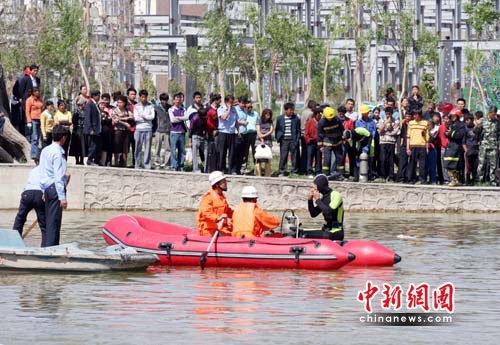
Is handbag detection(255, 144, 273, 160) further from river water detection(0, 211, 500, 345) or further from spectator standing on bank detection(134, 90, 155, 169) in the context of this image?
river water detection(0, 211, 500, 345)

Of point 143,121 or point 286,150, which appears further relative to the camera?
point 286,150

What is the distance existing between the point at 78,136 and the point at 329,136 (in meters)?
5.47

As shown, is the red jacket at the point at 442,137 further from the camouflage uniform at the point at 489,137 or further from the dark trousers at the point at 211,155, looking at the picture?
the dark trousers at the point at 211,155

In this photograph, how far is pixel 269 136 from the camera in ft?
96.2

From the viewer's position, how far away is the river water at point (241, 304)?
13266 mm

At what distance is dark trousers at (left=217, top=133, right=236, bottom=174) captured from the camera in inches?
1132

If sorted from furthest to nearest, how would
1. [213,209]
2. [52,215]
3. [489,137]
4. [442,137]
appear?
[442,137] → [489,137] → [213,209] → [52,215]

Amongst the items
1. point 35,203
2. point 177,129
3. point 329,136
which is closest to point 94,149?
point 177,129

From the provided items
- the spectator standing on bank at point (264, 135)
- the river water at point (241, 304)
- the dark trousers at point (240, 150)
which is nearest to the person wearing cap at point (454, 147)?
the spectator standing on bank at point (264, 135)

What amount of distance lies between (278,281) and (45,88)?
45513mm

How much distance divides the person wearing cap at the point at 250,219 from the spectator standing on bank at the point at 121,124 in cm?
994

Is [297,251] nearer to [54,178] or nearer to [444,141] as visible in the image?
[54,178]

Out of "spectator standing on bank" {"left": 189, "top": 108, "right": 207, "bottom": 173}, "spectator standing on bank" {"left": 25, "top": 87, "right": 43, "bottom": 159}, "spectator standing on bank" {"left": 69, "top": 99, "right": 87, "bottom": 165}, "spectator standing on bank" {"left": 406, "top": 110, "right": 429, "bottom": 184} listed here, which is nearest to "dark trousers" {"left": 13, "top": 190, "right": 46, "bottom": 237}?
"spectator standing on bank" {"left": 69, "top": 99, "right": 87, "bottom": 165}

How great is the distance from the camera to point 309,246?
61.4 feet
